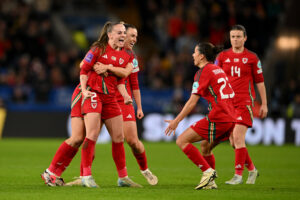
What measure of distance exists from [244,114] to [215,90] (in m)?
1.31

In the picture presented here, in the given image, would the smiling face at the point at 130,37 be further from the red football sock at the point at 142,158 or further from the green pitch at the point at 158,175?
the green pitch at the point at 158,175

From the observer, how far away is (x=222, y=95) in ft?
27.9

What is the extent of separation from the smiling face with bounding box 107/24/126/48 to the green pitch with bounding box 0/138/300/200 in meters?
1.84

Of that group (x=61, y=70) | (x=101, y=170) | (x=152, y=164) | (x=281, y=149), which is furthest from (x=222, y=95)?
(x=61, y=70)

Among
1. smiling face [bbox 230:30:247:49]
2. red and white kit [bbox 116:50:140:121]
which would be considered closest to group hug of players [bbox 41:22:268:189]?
red and white kit [bbox 116:50:140:121]

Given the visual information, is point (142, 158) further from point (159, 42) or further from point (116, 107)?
point (159, 42)

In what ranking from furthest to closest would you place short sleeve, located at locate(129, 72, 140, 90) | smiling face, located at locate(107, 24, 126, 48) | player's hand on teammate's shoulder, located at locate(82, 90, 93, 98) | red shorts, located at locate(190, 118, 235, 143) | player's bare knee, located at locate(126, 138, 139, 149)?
short sleeve, located at locate(129, 72, 140, 90) → player's bare knee, located at locate(126, 138, 139, 149) → red shorts, located at locate(190, 118, 235, 143) → smiling face, located at locate(107, 24, 126, 48) → player's hand on teammate's shoulder, located at locate(82, 90, 93, 98)

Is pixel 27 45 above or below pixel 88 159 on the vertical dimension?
above

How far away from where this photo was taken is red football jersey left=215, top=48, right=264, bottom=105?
970 centimetres

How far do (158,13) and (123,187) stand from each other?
1691 cm

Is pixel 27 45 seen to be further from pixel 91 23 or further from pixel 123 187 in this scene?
pixel 123 187

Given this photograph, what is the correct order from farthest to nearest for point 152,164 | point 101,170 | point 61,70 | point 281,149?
1. point 61,70
2. point 281,149
3. point 152,164
4. point 101,170

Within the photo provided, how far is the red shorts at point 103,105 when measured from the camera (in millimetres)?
8266

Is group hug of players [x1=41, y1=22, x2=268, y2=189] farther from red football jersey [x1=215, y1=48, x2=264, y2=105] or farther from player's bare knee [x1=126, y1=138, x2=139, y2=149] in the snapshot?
red football jersey [x1=215, y1=48, x2=264, y2=105]
